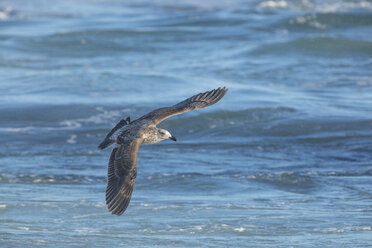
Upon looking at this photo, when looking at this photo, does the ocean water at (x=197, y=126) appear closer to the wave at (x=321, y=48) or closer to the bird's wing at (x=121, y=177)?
the wave at (x=321, y=48)

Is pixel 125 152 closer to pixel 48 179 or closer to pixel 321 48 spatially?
pixel 48 179

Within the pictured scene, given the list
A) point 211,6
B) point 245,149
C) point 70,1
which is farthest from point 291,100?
point 70,1

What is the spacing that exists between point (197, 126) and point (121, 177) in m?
5.76

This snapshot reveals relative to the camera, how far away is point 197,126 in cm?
1173

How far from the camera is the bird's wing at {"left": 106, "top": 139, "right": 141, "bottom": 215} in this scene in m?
5.91

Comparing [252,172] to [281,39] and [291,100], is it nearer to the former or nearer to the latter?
[291,100]

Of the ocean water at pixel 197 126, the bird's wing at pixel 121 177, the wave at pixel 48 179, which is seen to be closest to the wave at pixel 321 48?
the ocean water at pixel 197 126

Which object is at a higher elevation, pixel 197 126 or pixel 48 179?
pixel 48 179

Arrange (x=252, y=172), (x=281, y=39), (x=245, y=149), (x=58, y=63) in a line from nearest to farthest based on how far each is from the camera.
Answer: (x=252, y=172)
(x=245, y=149)
(x=58, y=63)
(x=281, y=39)

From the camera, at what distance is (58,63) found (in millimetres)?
16734

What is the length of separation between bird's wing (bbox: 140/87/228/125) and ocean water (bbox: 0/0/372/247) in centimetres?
106

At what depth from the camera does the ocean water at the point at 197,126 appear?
705cm

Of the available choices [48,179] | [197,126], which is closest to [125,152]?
[48,179]

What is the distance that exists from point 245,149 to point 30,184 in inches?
131
